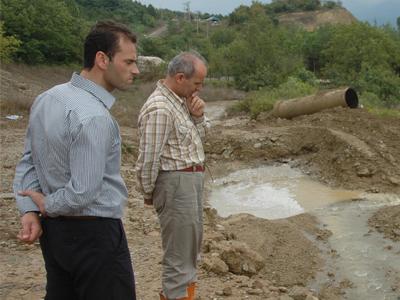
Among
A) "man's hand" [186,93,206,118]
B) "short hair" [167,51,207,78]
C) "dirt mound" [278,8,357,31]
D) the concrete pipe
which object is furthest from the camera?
"dirt mound" [278,8,357,31]

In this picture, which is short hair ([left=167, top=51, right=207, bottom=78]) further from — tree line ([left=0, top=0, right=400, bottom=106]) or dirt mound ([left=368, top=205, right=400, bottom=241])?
tree line ([left=0, top=0, right=400, bottom=106])

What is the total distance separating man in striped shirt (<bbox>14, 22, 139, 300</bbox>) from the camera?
6.79 feet

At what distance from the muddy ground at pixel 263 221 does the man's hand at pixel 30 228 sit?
7.44ft

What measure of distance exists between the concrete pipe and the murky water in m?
3.20

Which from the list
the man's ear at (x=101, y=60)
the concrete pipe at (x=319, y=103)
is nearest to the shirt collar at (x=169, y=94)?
the man's ear at (x=101, y=60)

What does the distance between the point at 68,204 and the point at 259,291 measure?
10.2 ft

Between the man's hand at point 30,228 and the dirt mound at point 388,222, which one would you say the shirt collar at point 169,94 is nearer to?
the man's hand at point 30,228

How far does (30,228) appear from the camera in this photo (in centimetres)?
219

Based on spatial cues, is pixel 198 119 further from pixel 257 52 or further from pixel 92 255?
pixel 257 52

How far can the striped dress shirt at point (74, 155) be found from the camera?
2.06 meters

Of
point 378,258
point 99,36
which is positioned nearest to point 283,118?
point 378,258

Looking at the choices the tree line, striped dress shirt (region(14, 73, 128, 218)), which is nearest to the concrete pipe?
the tree line

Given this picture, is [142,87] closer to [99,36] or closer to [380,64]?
[380,64]

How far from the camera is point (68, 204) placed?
2064mm
